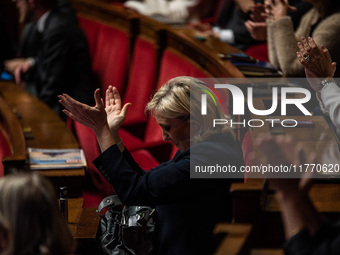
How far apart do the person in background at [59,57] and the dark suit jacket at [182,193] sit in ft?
4.59

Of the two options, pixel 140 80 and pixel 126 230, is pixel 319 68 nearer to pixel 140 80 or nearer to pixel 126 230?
pixel 126 230

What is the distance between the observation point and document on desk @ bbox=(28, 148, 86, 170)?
1.52 m

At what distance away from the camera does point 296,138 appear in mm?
1260

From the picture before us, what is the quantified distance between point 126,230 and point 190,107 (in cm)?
29

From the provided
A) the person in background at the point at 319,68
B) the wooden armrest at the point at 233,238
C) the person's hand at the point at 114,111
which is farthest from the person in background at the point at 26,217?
the person in background at the point at 319,68

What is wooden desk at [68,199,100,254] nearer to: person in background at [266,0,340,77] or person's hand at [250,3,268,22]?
person in background at [266,0,340,77]

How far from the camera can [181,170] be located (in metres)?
1.11

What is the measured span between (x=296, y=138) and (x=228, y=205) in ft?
0.77

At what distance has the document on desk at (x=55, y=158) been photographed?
4.99 feet

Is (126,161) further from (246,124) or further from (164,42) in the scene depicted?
(164,42)

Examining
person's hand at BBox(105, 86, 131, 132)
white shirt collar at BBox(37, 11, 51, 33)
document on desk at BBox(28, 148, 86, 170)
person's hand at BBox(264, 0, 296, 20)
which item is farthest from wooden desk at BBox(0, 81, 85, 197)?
person's hand at BBox(264, 0, 296, 20)

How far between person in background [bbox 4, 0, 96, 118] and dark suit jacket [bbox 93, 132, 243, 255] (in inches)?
55.1

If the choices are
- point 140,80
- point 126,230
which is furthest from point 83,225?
point 140,80

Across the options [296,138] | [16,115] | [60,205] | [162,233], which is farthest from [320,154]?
[16,115]
